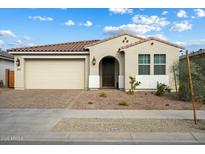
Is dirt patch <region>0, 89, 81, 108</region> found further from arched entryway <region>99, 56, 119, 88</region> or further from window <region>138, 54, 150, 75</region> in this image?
arched entryway <region>99, 56, 119, 88</region>

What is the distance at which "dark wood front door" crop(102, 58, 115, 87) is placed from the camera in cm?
2097

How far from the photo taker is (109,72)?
21078 millimetres

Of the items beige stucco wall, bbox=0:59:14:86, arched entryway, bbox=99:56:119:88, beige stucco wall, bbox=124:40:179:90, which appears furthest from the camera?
beige stucco wall, bbox=0:59:14:86

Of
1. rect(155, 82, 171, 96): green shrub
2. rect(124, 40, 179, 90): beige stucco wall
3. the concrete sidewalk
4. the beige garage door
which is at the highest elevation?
rect(124, 40, 179, 90): beige stucco wall

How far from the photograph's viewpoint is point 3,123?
8.02 meters

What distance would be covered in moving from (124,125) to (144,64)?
1085 cm

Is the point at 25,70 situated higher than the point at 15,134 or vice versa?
the point at 25,70

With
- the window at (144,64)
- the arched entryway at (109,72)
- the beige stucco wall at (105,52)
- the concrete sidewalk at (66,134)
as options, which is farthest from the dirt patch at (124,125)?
the arched entryway at (109,72)

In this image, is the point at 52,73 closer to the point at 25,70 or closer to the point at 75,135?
the point at 25,70

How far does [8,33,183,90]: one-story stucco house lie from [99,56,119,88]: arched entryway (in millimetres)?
Answer: 228

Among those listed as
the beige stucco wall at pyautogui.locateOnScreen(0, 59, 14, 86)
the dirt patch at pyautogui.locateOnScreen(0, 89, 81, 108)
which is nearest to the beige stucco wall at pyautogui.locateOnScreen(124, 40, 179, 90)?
the dirt patch at pyautogui.locateOnScreen(0, 89, 81, 108)

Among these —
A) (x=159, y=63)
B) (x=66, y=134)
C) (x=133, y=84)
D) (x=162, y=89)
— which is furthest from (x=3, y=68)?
(x=66, y=134)
